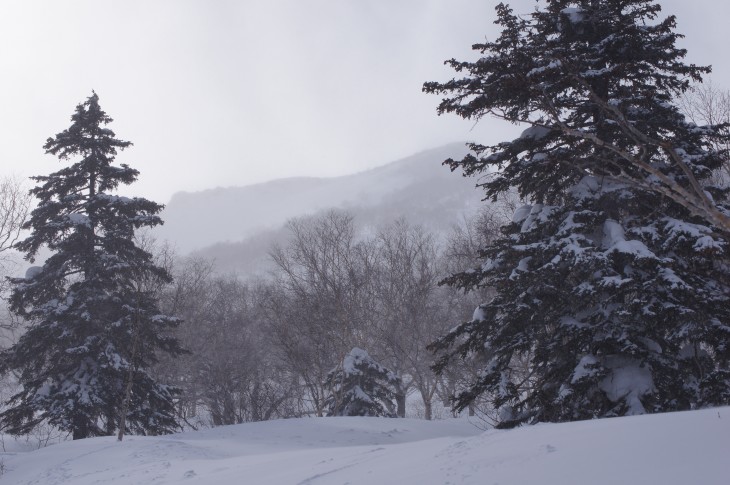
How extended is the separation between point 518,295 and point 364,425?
864 cm

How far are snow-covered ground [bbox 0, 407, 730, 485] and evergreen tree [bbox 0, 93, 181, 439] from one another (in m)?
2.96

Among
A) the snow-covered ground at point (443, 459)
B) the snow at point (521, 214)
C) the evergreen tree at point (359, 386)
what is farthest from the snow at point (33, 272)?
the snow at point (521, 214)

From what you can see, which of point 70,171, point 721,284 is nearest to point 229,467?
point 721,284

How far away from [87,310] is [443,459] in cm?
1504

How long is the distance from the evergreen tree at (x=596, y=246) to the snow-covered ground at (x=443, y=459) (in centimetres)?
213

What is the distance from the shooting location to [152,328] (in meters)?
18.3

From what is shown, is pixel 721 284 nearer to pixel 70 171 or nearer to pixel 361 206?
pixel 70 171

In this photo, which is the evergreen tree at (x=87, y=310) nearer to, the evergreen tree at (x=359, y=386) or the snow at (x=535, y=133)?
the evergreen tree at (x=359, y=386)

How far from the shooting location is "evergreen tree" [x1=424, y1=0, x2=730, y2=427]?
8.22 meters

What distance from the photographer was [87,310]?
57.2 feet

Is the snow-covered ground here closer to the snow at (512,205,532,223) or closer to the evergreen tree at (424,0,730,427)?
the evergreen tree at (424,0,730,427)

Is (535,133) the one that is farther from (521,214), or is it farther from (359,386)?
(359,386)

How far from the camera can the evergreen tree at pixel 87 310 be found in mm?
16953

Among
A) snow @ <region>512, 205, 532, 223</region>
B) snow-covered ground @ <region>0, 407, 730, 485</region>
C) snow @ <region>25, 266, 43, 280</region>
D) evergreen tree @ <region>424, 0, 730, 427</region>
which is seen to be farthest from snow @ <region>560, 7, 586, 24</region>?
snow @ <region>25, 266, 43, 280</region>
